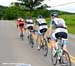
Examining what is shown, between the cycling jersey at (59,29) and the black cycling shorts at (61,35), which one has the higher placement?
the cycling jersey at (59,29)

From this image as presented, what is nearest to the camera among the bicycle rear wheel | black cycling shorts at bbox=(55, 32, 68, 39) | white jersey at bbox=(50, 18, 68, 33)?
the bicycle rear wheel

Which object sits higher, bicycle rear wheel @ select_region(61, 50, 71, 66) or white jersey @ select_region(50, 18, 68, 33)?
white jersey @ select_region(50, 18, 68, 33)

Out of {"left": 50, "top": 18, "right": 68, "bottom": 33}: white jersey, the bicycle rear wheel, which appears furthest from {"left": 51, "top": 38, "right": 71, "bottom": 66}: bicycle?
{"left": 50, "top": 18, "right": 68, "bottom": 33}: white jersey

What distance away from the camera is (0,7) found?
112250mm

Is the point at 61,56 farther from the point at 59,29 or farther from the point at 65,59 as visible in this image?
the point at 59,29

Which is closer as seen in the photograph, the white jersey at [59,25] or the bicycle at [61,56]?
the bicycle at [61,56]

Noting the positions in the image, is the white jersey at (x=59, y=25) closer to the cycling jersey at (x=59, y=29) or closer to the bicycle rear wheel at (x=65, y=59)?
the cycling jersey at (x=59, y=29)

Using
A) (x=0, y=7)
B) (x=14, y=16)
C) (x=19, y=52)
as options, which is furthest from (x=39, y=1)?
(x=19, y=52)

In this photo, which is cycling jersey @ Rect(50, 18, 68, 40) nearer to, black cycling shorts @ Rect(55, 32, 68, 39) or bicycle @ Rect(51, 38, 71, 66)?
black cycling shorts @ Rect(55, 32, 68, 39)

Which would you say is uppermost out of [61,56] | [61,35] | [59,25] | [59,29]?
[59,25]

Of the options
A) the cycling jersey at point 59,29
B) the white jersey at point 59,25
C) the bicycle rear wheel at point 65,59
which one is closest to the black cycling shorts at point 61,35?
the cycling jersey at point 59,29

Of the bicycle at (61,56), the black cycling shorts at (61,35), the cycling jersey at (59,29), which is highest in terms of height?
the cycling jersey at (59,29)

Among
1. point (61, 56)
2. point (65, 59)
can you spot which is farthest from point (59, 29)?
point (65, 59)

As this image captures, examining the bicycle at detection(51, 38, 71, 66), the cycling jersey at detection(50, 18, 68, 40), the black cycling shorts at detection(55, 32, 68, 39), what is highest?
the cycling jersey at detection(50, 18, 68, 40)
